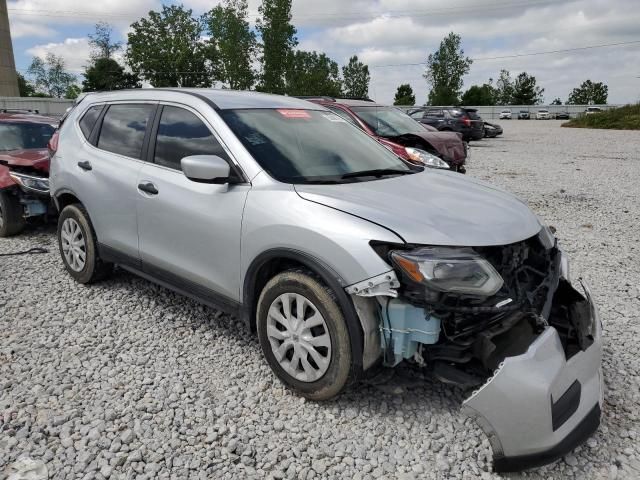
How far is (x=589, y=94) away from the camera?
96.8 m

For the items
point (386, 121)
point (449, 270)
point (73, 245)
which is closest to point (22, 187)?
point (73, 245)

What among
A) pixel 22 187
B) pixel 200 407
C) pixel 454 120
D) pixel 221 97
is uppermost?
pixel 221 97

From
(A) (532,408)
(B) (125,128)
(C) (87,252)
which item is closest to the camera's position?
(A) (532,408)

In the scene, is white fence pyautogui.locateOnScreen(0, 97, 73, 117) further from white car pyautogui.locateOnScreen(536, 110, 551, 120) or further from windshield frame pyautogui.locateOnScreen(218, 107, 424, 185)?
white car pyautogui.locateOnScreen(536, 110, 551, 120)

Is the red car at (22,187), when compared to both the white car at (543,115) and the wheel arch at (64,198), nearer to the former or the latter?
the wheel arch at (64,198)

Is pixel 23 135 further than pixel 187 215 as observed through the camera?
Yes

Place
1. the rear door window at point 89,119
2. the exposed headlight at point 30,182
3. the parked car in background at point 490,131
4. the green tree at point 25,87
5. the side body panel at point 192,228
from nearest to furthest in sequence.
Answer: the side body panel at point 192,228 → the rear door window at point 89,119 → the exposed headlight at point 30,182 → the parked car in background at point 490,131 → the green tree at point 25,87

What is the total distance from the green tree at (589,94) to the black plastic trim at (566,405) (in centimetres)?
10665

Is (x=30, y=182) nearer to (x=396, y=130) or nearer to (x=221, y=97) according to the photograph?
(x=221, y=97)

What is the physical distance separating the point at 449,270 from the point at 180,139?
2.21 m

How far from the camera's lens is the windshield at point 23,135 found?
702 centimetres

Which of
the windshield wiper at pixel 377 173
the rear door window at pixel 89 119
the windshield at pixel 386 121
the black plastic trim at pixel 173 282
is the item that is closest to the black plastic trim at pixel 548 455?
the black plastic trim at pixel 173 282

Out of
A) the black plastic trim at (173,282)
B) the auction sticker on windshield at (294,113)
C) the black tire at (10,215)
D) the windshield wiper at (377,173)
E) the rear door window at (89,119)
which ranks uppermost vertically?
the auction sticker on windshield at (294,113)

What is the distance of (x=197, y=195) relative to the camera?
3.35 metres
